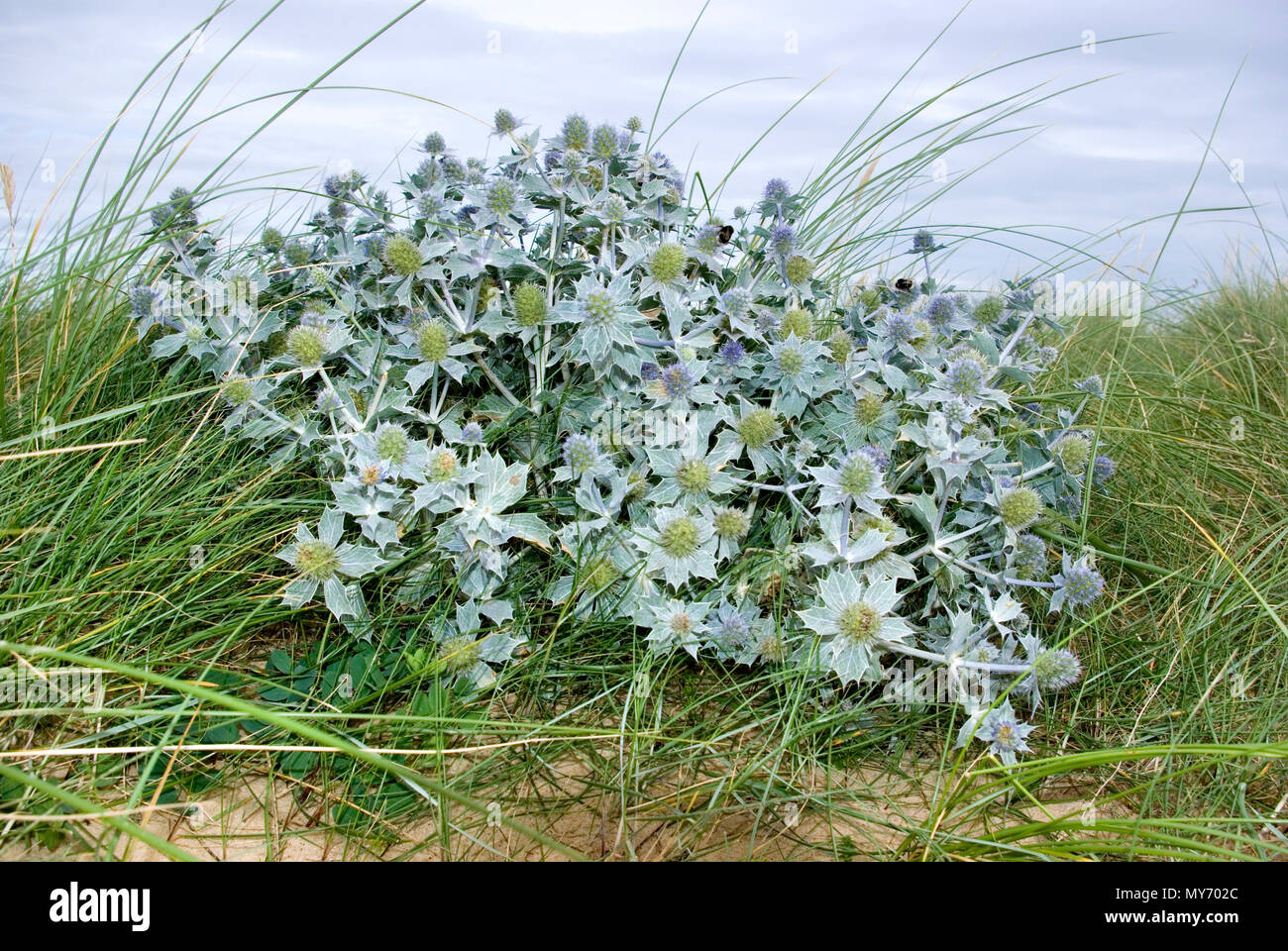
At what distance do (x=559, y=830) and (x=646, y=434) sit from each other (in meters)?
1.21

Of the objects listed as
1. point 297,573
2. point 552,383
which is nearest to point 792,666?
point 552,383

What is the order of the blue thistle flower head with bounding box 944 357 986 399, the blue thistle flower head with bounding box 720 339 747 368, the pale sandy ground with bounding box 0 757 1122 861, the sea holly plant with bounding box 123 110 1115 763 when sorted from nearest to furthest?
1. the pale sandy ground with bounding box 0 757 1122 861
2. the sea holly plant with bounding box 123 110 1115 763
3. the blue thistle flower head with bounding box 944 357 986 399
4. the blue thistle flower head with bounding box 720 339 747 368

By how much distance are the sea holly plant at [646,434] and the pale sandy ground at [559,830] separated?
1.27 feet

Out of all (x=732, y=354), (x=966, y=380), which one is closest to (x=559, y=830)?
(x=732, y=354)

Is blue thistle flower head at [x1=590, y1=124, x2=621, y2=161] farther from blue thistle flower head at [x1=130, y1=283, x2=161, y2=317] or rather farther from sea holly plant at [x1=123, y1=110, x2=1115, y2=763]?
blue thistle flower head at [x1=130, y1=283, x2=161, y2=317]

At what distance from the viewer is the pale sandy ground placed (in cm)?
204

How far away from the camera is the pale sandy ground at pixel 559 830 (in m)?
2.04

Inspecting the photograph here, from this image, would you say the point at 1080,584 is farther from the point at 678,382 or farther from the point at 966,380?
the point at 678,382

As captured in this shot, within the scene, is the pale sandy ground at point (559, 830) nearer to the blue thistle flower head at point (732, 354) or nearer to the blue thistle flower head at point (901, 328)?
the blue thistle flower head at point (732, 354)

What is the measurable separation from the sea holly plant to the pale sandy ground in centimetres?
39

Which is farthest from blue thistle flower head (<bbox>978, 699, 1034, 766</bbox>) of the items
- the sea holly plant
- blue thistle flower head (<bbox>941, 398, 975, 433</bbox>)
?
blue thistle flower head (<bbox>941, 398, 975, 433</bbox>)

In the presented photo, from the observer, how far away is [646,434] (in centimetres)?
281

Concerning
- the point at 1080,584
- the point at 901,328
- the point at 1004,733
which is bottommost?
the point at 1004,733
